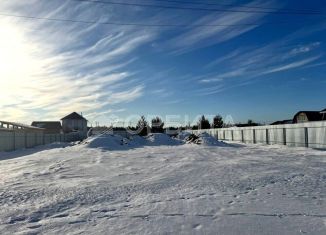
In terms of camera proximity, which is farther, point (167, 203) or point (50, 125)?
point (50, 125)

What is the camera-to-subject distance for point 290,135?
32625 millimetres

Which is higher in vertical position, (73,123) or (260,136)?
(73,123)

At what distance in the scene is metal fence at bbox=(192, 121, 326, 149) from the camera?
2797 cm

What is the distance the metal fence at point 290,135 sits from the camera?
28.0m

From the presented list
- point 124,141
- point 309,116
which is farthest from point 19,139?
point 309,116

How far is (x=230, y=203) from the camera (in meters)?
8.09

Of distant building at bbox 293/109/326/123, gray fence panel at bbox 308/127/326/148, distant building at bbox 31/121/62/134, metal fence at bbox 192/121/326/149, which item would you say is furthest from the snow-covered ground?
distant building at bbox 31/121/62/134

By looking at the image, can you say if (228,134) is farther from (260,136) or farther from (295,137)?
(295,137)

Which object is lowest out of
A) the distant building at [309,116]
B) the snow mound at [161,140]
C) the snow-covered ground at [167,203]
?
the snow-covered ground at [167,203]

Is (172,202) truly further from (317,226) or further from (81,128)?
(81,128)

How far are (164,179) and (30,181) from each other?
13.9 feet

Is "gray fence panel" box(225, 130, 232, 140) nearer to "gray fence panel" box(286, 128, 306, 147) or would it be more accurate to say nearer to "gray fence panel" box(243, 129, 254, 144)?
"gray fence panel" box(243, 129, 254, 144)

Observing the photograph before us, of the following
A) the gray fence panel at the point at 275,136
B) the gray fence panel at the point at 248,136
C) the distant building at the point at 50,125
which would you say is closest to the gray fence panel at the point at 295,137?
the gray fence panel at the point at 275,136

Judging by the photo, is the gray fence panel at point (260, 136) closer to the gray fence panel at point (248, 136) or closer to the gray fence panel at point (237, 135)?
the gray fence panel at point (248, 136)
